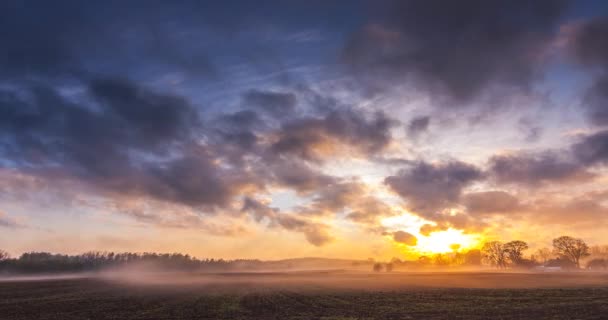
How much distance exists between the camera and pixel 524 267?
598ft

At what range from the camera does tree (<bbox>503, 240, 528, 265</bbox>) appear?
590 ft

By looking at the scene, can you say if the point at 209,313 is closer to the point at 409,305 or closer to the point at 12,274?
the point at 409,305

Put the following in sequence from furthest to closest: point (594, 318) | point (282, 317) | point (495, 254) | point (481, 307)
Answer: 1. point (495, 254)
2. point (481, 307)
3. point (282, 317)
4. point (594, 318)

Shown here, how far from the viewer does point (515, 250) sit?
599 feet

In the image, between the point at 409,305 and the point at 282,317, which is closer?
the point at 282,317

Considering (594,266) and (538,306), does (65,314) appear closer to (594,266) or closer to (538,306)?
(538,306)

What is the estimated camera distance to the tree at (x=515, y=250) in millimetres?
179750

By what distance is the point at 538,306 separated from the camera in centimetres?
4128

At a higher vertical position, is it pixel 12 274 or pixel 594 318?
pixel 594 318

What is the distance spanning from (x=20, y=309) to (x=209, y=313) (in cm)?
2665

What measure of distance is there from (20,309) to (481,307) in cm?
5766

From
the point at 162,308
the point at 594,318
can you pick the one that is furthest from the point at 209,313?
the point at 594,318

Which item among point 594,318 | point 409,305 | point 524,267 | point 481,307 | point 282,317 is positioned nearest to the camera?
point 594,318

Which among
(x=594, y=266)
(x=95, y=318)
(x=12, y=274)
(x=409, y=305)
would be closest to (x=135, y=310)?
(x=95, y=318)
